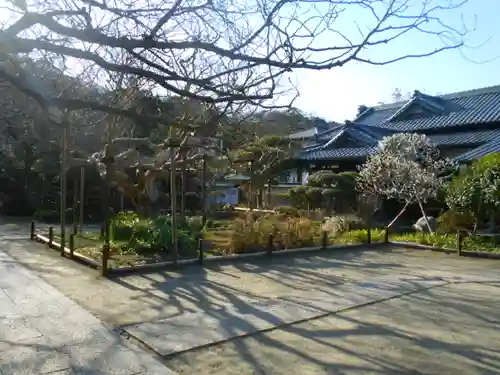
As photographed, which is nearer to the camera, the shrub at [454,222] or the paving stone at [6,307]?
the paving stone at [6,307]

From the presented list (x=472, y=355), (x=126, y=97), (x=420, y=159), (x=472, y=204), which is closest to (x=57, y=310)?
(x=126, y=97)

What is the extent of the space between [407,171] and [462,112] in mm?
8147

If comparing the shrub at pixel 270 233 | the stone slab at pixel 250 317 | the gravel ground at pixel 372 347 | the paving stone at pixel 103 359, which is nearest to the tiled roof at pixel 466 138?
the shrub at pixel 270 233

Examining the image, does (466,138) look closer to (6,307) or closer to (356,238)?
(356,238)

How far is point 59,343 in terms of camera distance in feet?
15.6

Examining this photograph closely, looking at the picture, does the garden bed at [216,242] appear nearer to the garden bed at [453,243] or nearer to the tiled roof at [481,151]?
the garden bed at [453,243]

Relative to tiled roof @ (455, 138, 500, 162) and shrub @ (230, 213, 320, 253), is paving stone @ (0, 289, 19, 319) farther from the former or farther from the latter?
tiled roof @ (455, 138, 500, 162)

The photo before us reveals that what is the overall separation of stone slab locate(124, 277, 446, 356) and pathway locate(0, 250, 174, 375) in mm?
300

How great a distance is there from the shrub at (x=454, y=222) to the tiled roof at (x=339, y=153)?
17.0ft

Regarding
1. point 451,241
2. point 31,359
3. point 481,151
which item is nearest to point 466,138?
point 481,151

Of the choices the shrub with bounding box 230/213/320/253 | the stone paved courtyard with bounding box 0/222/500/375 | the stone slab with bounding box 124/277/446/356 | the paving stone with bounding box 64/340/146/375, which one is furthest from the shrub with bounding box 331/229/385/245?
the paving stone with bounding box 64/340/146/375

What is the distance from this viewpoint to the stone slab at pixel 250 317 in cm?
488

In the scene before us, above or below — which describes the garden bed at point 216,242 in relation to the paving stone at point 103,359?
above

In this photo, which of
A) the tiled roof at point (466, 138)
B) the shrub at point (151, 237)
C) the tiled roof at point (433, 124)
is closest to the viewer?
the shrub at point (151, 237)
